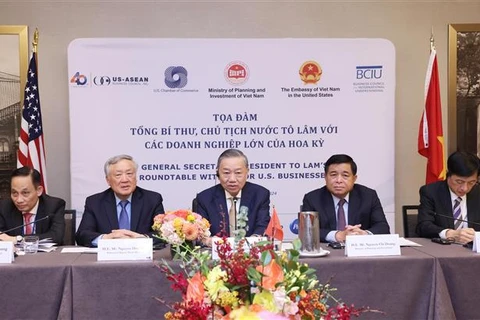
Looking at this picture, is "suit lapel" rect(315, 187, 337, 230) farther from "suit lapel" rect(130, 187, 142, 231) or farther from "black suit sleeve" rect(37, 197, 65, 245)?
"black suit sleeve" rect(37, 197, 65, 245)

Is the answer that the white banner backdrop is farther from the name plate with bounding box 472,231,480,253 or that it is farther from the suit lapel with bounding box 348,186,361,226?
the name plate with bounding box 472,231,480,253

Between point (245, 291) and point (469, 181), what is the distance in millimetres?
2513

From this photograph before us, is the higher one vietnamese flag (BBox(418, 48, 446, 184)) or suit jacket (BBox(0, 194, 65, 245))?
vietnamese flag (BBox(418, 48, 446, 184))

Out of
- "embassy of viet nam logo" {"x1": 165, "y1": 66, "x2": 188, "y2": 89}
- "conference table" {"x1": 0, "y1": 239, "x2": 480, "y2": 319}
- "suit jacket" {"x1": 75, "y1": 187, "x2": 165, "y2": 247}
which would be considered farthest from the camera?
"embassy of viet nam logo" {"x1": 165, "y1": 66, "x2": 188, "y2": 89}

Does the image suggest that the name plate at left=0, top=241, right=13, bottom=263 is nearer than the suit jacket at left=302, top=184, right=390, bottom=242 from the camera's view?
Yes

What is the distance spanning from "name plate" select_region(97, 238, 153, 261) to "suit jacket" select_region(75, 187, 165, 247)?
0.70 m

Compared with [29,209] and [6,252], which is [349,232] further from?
[29,209]

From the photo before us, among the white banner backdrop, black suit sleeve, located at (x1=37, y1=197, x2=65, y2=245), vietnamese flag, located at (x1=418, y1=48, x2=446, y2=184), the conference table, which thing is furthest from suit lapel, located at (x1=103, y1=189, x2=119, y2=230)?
vietnamese flag, located at (x1=418, y1=48, x2=446, y2=184)

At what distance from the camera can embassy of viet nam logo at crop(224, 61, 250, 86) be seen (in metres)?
4.20

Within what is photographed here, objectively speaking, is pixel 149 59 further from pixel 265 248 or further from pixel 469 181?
pixel 265 248

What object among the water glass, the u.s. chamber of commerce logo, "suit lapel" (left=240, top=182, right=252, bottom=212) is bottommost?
the u.s. chamber of commerce logo

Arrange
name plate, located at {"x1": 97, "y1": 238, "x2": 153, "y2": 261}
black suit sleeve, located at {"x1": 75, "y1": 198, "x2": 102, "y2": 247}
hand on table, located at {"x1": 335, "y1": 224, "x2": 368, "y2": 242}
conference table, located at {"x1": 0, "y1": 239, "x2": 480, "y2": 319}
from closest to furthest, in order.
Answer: conference table, located at {"x1": 0, "y1": 239, "x2": 480, "y2": 319} → name plate, located at {"x1": 97, "y1": 238, "x2": 153, "y2": 261} → hand on table, located at {"x1": 335, "y1": 224, "x2": 368, "y2": 242} → black suit sleeve, located at {"x1": 75, "y1": 198, "x2": 102, "y2": 247}

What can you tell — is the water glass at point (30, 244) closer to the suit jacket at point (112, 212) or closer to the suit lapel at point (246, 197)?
the suit jacket at point (112, 212)

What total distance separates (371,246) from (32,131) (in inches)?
106
